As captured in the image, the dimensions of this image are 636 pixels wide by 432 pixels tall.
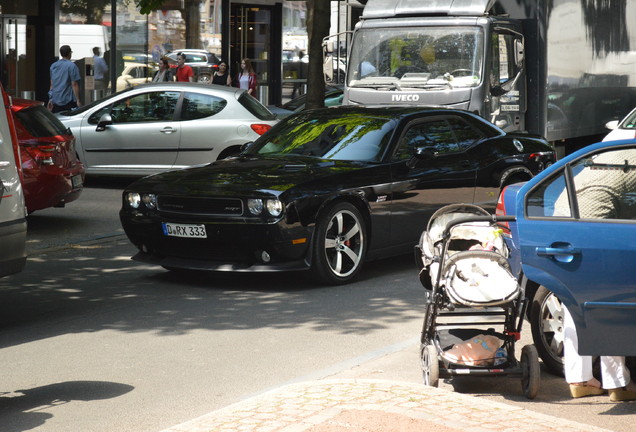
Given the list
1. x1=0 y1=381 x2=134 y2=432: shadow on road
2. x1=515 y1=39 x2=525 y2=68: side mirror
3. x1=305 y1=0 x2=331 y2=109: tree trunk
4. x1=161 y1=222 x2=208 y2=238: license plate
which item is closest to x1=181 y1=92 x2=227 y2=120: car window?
x1=305 y1=0 x2=331 y2=109: tree trunk

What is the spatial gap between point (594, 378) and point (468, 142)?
16.9ft

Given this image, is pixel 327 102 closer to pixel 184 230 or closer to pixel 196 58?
pixel 196 58

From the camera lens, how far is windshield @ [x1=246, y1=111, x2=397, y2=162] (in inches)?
401

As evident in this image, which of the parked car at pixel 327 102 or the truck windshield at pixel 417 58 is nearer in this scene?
the truck windshield at pixel 417 58

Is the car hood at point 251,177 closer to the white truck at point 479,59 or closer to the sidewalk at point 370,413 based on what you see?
the sidewalk at point 370,413

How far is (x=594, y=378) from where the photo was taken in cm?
622

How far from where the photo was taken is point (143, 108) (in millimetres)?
16750

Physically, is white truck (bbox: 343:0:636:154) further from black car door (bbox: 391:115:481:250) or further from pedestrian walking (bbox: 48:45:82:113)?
pedestrian walking (bbox: 48:45:82:113)

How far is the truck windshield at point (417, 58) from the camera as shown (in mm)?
15445

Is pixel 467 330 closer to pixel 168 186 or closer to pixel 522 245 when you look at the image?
pixel 522 245

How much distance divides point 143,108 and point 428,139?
7179mm

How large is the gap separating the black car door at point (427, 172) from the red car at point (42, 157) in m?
4.24

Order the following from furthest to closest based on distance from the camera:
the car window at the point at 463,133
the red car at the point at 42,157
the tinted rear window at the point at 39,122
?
the tinted rear window at the point at 39,122, the red car at the point at 42,157, the car window at the point at 463,133

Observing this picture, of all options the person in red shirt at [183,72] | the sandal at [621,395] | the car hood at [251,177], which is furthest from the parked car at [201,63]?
the sandal at [621,395]
